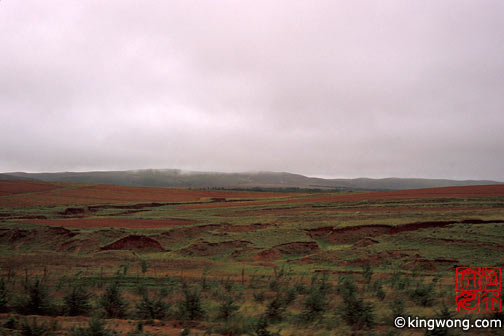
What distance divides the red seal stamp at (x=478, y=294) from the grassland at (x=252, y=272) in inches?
16.1

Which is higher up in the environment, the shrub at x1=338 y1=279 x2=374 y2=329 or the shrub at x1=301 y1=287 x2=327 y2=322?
the shrub at x1=338 y1=279 x2=374 y2=329

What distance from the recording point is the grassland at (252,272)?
321 inches

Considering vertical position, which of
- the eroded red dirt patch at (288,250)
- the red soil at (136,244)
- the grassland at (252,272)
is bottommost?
the red soil at (136,244)

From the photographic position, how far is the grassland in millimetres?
8164

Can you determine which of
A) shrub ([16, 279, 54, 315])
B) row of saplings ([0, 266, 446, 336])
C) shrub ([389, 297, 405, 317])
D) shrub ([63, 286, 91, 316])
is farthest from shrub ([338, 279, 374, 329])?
shrub ([16, 279, 54, 315])

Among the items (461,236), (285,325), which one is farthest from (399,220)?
(285,325)

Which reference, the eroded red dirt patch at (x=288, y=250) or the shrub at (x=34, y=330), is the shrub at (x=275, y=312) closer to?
the shrub at (x=34, y=330)

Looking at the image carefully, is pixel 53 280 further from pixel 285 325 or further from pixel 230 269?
pixel 285 325

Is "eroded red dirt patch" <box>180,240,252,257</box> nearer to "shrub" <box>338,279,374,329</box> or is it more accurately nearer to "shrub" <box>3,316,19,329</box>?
"shrub" <box>3,316,19,329</box>

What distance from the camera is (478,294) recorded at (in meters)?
9.59

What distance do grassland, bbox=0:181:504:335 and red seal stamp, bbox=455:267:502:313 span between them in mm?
410

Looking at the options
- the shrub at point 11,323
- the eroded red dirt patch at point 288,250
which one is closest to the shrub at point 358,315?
the shrub at point 11,323

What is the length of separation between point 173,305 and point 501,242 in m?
20.6

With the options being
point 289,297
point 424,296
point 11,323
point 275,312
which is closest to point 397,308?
point 424,296
